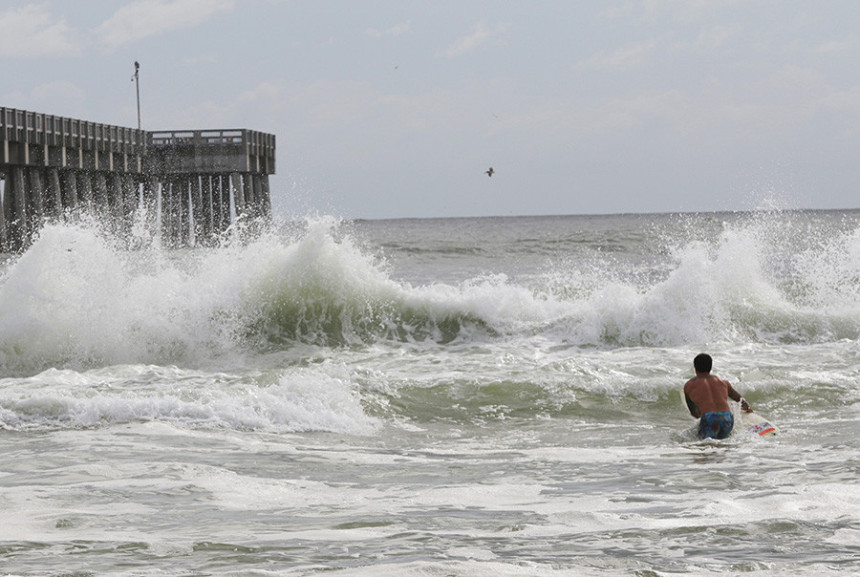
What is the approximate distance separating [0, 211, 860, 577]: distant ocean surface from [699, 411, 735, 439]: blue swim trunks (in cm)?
14

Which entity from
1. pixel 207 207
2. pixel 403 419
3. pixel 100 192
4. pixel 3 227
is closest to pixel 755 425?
pixel 403 419

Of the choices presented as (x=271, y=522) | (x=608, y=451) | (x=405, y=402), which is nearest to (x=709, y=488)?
(x=608, y=451)

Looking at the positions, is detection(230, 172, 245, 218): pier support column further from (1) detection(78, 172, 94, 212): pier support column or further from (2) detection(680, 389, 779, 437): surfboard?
(2) detection(680, 389, 779, 437): surfboard

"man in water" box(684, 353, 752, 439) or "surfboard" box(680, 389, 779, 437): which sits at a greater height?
"man in water" box(684, 353, 752, 439)

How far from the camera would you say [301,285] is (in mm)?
16828

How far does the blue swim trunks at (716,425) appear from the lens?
8.97m

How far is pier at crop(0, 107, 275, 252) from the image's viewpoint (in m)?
29.0

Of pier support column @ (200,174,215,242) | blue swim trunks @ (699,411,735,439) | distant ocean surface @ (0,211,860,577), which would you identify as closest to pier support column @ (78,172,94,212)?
pier support column @ (200,174,215,242)

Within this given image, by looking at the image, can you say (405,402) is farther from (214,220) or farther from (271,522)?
(214,220)

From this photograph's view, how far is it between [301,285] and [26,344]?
13.5 feet

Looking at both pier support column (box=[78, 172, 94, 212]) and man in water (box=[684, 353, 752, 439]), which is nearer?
man in water (box=[684, 353, 752, 439])

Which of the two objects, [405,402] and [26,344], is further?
[26,344]

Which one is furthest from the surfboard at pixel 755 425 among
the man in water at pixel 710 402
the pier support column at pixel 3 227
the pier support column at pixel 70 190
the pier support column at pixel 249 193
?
the pier support column at pixel 249 193

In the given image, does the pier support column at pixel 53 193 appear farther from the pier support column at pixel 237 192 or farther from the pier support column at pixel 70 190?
the pier support column at pixel 237 192
